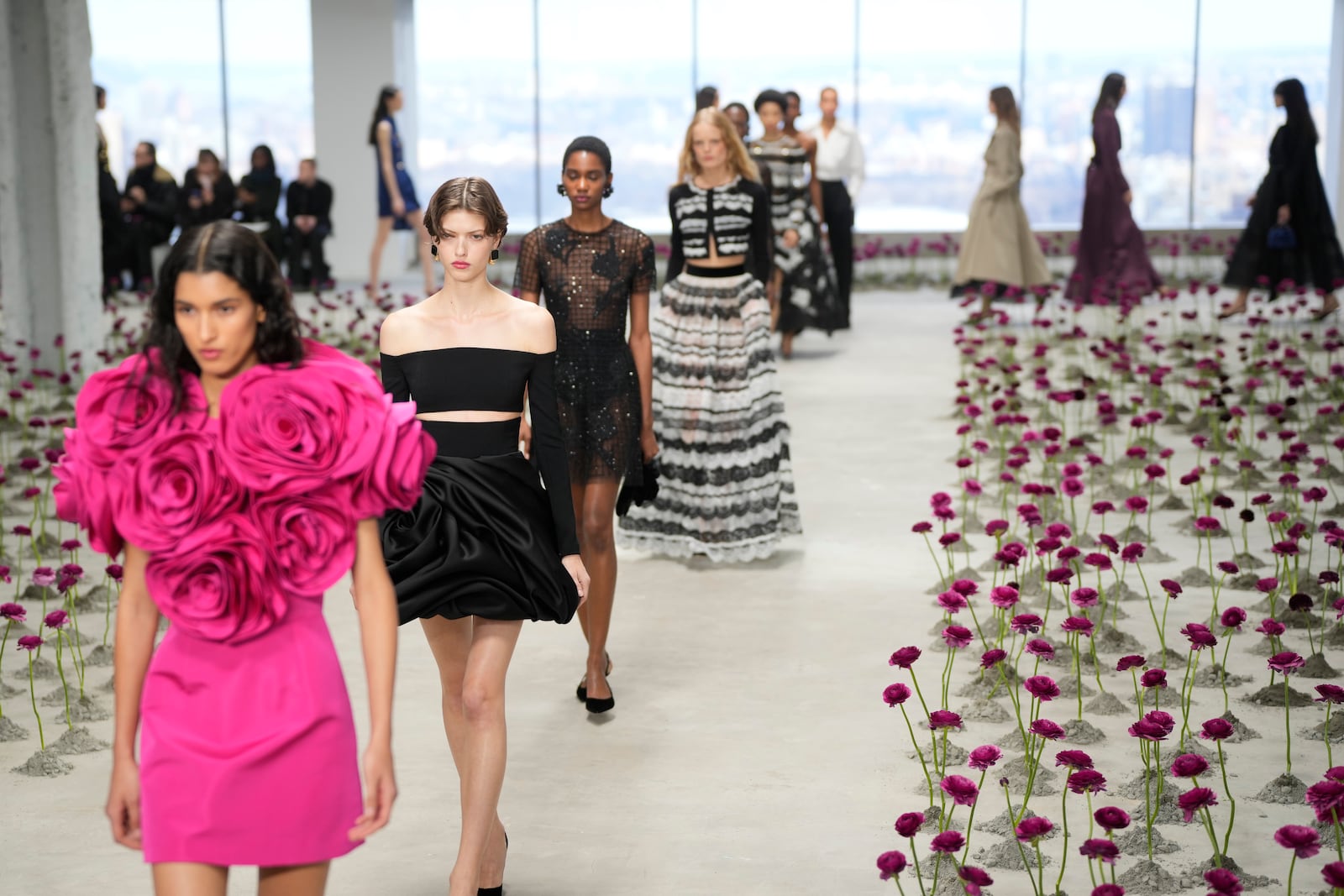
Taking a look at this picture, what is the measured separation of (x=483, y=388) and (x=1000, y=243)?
9.68m

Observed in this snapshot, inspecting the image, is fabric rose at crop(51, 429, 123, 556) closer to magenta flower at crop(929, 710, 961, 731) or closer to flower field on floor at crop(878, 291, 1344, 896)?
flower field on floor at crop(878, 291, 1344, 896)

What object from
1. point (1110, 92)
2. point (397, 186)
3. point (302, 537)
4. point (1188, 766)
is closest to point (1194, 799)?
point (1188, 766)

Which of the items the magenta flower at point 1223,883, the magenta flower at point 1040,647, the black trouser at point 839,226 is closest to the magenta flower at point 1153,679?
the magenta flower at point 1040,647

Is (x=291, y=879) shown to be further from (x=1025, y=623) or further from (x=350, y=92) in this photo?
(x=350, y=92)

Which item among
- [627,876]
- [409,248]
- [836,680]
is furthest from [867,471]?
[409,248]

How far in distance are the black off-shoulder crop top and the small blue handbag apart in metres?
10.0

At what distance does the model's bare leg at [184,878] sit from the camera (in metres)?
2.16

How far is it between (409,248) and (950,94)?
20.4ft

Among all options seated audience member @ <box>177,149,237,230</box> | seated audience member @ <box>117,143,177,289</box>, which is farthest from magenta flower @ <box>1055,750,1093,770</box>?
seated audience member @ <box>177,149,237,230</box>

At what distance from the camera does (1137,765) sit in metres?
4.07

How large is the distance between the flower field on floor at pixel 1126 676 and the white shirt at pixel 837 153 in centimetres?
365

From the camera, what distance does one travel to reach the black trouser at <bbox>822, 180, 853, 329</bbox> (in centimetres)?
1170

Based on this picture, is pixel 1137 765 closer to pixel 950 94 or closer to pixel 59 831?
pixel 59 831

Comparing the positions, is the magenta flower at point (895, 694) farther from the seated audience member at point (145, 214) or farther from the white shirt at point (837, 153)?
the seated audience member at point (145, 214)
